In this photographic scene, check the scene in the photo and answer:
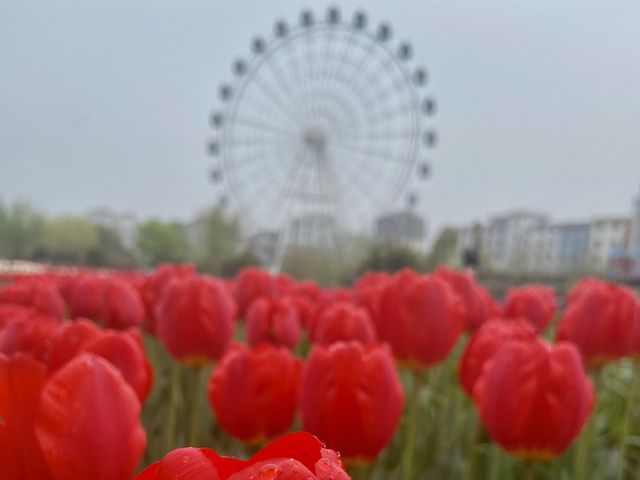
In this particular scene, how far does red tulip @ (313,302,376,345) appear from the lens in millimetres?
1146

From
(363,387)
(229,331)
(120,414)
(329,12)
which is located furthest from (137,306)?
(329,12)

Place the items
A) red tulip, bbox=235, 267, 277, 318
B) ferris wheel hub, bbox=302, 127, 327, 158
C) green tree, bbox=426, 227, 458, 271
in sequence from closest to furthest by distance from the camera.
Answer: red tulip, bbox=235, 267, 277, 318
ferris wheel hub, bbox=302, 127, 327, 158
green tree, bbox=426, 227, 458, 271

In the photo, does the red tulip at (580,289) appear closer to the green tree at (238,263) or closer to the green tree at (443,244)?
the green tree at (443,244)

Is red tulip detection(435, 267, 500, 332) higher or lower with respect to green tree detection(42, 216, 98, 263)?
higher

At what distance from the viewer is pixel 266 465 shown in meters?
0.24

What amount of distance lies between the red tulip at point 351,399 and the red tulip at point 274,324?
587 millimetres

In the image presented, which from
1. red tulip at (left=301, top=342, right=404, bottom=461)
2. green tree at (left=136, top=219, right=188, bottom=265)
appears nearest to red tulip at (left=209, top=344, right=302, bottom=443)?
red tulip at (left=301, top=342, right=404, bottom=461)

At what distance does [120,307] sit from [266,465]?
4.24ft

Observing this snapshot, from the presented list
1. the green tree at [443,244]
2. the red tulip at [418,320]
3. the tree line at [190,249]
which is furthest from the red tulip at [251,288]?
the green tree at [443,244]

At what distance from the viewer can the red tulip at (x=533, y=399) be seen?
896 millimetres

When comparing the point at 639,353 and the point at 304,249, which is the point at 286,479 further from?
the point at 304,249

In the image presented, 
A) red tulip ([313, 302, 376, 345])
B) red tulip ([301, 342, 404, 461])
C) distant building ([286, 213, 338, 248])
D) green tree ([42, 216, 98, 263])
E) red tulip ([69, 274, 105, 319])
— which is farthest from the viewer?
green tree ([42, 216, 98, 263])

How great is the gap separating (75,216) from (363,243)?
116ft

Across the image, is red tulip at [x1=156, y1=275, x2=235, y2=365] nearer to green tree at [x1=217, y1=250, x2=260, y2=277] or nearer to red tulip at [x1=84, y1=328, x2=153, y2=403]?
red tulip at [x1=84, y1=328, x2=153, y2=403]
